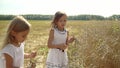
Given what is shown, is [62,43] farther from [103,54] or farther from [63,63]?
[103,54]

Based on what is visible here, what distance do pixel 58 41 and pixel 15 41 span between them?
122 centimetres

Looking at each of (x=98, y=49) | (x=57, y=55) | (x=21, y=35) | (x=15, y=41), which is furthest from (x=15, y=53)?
(x=98, y=49)

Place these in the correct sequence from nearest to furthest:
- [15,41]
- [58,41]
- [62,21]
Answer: [15,41] → [62,21] → [58,41]

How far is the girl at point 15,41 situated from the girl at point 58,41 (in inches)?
40.0

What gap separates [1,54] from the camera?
3268mm

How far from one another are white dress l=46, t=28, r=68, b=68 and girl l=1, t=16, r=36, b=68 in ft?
3.33

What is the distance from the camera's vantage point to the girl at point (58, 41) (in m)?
4.34

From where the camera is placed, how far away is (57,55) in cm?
439

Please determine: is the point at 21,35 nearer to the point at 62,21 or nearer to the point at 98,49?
the point at 62,21

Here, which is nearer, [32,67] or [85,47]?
[32,67]

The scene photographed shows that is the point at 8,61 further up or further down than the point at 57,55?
further up

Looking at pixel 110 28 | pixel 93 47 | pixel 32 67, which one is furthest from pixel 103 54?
pixel 32 67

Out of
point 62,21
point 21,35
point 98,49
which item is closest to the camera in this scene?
point 21,35

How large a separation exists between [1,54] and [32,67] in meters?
0.44
